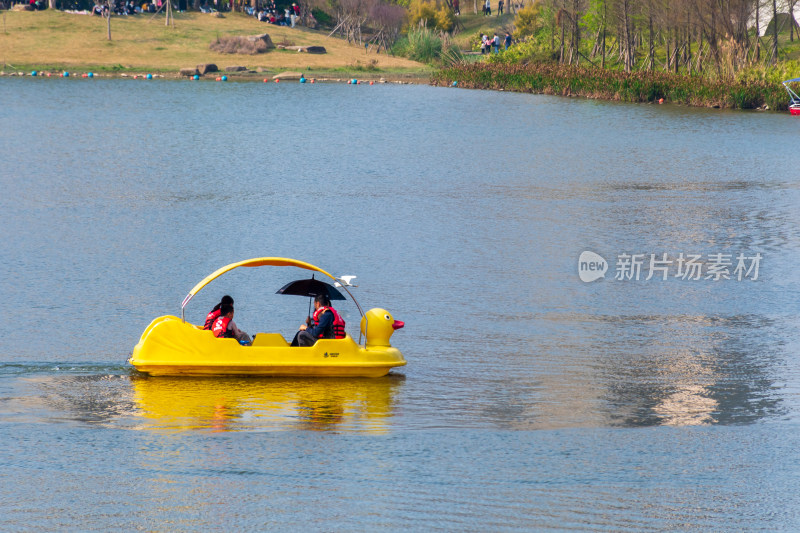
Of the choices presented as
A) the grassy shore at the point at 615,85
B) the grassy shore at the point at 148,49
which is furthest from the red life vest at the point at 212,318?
the grassy shore at the point at 148,49

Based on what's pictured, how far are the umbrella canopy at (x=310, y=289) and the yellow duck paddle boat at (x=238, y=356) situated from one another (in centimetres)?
114

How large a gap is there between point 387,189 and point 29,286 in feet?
44.2

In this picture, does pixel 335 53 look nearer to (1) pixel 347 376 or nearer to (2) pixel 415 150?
(2) pixel 415 150

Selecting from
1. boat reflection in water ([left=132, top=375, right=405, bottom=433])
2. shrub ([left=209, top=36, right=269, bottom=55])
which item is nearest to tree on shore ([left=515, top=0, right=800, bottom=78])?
shrub ([left=209, top=36, right=269, bottom=55])

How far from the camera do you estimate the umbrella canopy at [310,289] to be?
13945 mm

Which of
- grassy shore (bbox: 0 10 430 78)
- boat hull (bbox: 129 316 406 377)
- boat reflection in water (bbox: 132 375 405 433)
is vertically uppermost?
grassy shore (bbox: 0 10 430 78)

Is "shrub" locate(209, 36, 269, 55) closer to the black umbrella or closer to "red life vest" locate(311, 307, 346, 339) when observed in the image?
the black umbrella

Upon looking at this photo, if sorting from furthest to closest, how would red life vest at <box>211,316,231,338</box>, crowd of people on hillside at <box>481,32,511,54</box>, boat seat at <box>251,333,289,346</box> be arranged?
crowd of people on hillside at <box>481,32,511,54</box>, boat seat at <box>251,333,289,346</box>, red life vest at <box>211,316,231,338</box>

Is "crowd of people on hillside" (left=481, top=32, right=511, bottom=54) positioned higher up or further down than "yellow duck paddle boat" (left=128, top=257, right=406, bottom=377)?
higher up

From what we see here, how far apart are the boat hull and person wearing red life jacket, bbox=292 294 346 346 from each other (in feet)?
0.65

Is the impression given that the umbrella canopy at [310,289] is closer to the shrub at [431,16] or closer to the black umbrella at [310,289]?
the black umbrella at [310,289]

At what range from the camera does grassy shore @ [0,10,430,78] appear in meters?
66.4

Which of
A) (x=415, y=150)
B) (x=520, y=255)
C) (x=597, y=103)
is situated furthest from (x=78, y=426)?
(x=597, y=103)

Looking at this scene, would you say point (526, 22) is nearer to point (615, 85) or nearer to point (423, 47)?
point (423, 47)
